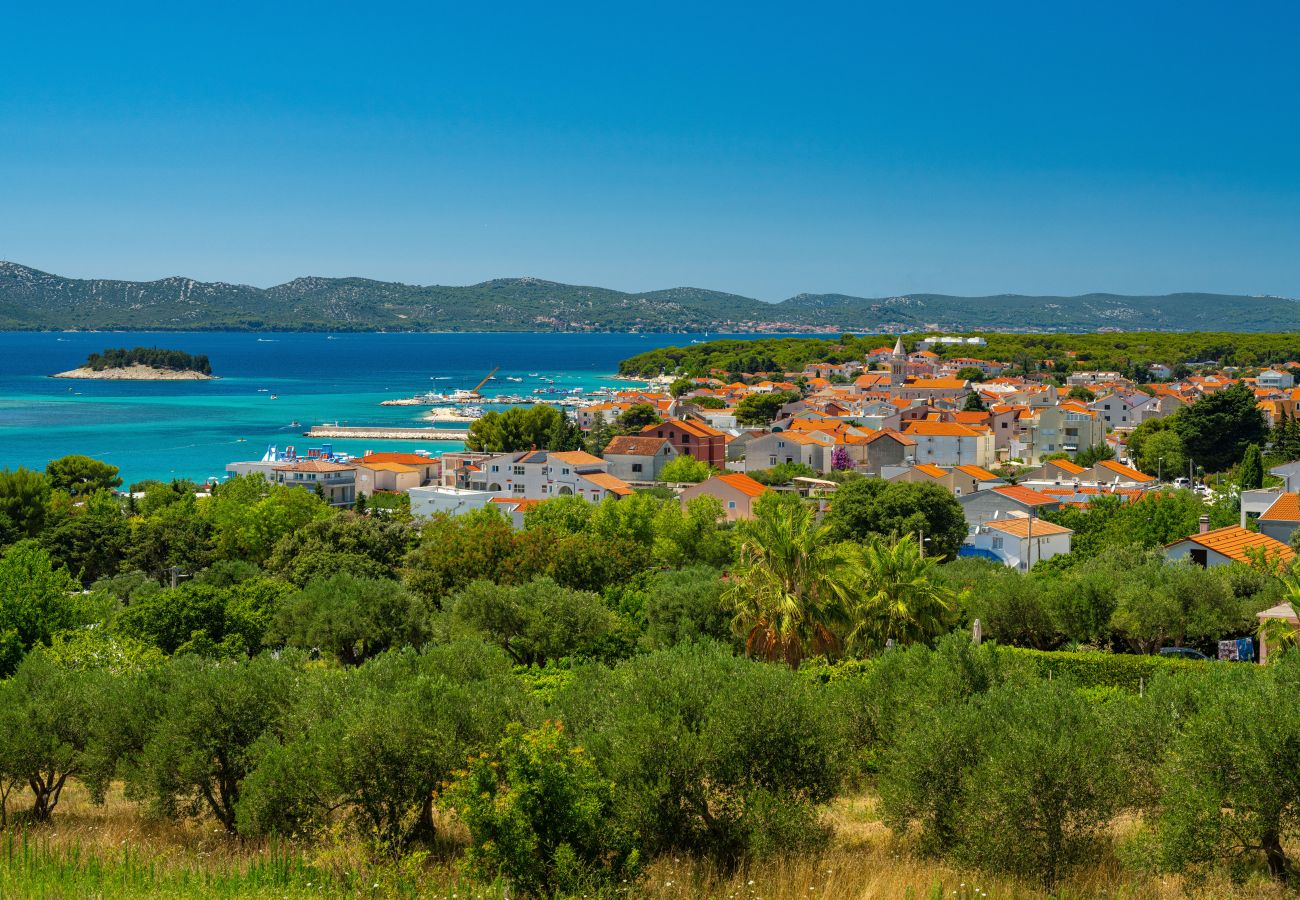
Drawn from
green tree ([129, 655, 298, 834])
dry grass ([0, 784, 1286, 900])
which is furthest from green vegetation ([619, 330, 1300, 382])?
green tree ([129, 655, 298, 834])

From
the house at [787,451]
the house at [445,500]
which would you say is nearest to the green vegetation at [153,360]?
the house at [787,451]

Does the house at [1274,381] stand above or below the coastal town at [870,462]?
above

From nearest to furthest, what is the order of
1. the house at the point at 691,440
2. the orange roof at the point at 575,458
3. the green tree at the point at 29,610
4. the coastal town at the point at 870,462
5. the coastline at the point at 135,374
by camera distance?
1. the green tree at the point at 29,610
2. the coastal town at the point at 870,462
3. the orange roof at the point at 575,458
4. the house at the point at 691,440
5. the coastline at the point at 135,374

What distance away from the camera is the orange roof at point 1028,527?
35719 millimetres

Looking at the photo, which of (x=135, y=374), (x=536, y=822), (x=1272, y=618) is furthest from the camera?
(x=135, y=374)

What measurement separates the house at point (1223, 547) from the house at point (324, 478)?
42634mm

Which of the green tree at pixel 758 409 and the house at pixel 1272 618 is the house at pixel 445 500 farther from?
the green tree at pixel 758 409

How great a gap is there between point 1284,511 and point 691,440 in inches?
1503

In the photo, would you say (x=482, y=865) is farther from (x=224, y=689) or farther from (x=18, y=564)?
(x=18, y=564)

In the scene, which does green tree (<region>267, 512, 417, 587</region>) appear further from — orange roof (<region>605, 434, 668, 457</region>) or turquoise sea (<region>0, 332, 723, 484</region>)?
turquoise sea (<region>0, 332, 723, 484</region>)

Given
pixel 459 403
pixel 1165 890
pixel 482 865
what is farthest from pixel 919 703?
pixel 459 403

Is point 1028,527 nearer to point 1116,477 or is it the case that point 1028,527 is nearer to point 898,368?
point 1116,477

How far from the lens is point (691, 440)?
66.6 m

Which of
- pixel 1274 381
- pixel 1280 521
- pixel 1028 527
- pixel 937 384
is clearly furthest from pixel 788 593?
pixel 1274 381
